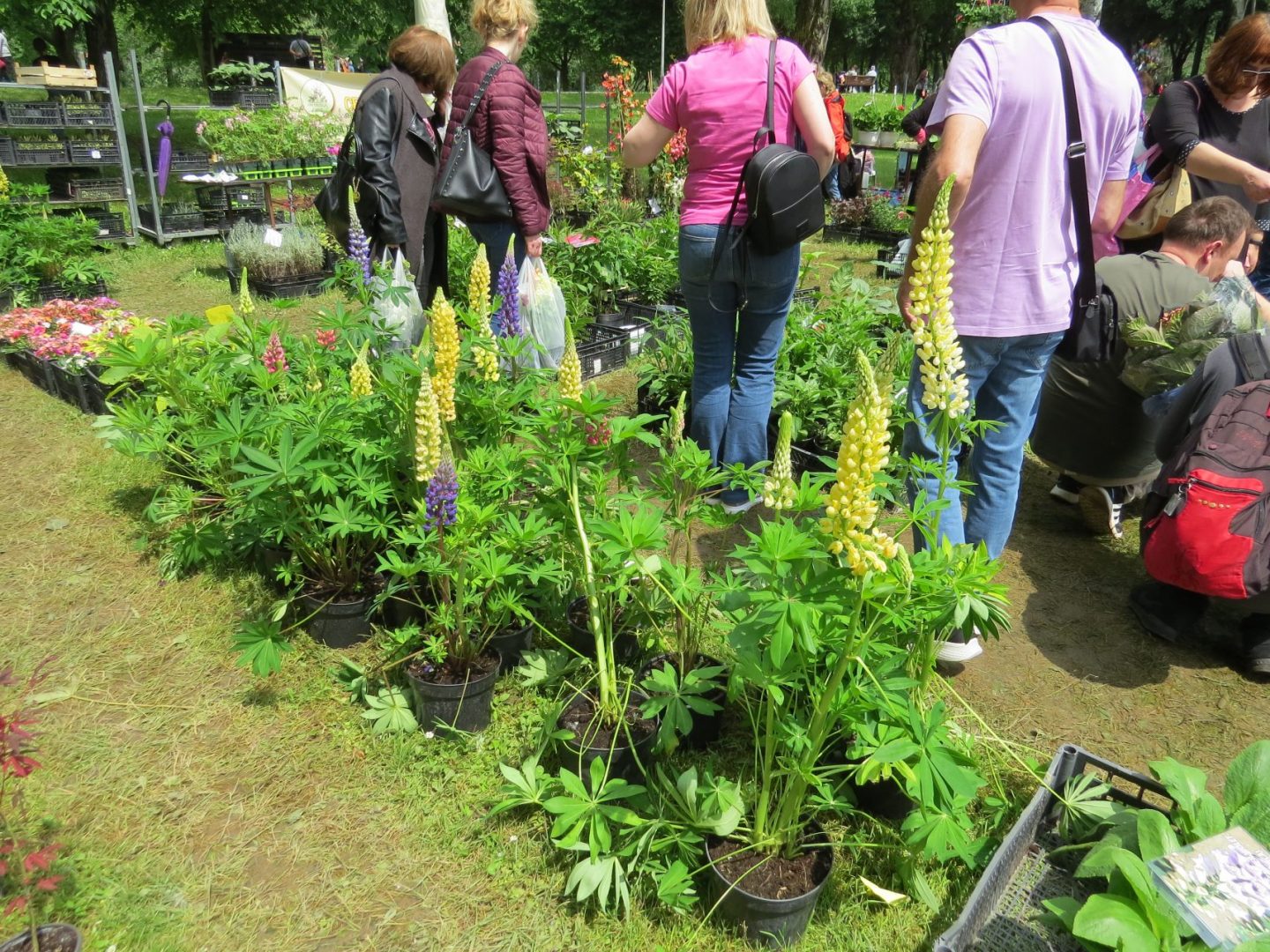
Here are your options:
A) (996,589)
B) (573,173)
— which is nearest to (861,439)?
(996,589)

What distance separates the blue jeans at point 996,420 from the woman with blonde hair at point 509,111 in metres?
2.54

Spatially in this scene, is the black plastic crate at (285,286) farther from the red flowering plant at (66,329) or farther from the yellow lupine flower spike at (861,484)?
the yellow lupine flower spike at (861,484)

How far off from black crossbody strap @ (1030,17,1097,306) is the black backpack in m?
0.92

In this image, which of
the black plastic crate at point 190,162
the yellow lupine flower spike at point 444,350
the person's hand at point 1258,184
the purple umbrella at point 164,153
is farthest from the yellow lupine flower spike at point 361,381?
the black plastic crate at point 190,162

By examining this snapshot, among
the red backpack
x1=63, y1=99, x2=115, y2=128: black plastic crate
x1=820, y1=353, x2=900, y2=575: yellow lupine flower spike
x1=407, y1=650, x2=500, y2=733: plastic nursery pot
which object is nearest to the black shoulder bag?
the red backpack

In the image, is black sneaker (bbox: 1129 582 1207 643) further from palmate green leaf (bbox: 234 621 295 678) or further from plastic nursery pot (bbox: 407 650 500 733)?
palmate green leaf (bbox: 234 621 295 678)

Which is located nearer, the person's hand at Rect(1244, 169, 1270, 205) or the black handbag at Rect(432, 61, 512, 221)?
the person's hand at Rect(1244, 169, 1270, 205)

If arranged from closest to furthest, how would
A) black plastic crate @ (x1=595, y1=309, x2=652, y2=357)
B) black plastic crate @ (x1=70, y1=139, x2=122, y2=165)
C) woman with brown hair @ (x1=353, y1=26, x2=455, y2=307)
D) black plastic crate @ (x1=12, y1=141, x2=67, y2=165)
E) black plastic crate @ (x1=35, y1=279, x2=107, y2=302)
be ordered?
woman with brown hair @ (x1=353, y1=26, x2=455, y2=307) → black plastic crate @ (x1=595, y1=309, x2=652, y2=357) → black plastic crate @ (x1=35, y1=279, x2=107, y2=302) → black plastic crate @ (x1=12, y1=141, x2=67, y2=165) → black plastic crate @ (x1=70, y1=139, x2=122, y2=165)

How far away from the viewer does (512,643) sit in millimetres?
2891

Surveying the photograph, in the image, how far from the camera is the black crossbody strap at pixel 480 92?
4.27 meters

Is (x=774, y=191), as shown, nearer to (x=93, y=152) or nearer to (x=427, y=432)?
(x=427, y=432)

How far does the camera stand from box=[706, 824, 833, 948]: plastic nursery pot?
1975 mm

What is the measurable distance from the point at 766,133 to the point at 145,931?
3261 mm

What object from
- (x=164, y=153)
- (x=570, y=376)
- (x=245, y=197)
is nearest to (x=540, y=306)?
(x=570, y=376)
